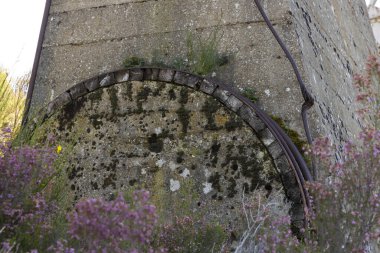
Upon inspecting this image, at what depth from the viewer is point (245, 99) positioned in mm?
4023

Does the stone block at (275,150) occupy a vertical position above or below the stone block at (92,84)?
below

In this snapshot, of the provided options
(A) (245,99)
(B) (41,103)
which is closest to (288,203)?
(A) (245,99)

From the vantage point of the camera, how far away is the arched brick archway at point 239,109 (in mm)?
3717

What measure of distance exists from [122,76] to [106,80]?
5.0 inches

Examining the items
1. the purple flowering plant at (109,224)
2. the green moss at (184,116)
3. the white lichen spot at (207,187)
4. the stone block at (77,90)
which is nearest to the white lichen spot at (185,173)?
the white lichen spot at (207,187)

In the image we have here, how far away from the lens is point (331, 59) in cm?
523

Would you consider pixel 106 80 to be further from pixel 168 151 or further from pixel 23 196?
pixel 23 196

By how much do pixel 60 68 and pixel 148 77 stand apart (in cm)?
85

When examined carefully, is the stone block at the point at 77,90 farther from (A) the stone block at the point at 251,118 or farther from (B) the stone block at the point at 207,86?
(A) the stone block at the point at 251,118

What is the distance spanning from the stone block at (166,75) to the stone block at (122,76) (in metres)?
0.24

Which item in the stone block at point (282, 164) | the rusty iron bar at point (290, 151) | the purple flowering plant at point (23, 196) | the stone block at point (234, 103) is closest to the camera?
the purple flowering plant at point (23, 196)

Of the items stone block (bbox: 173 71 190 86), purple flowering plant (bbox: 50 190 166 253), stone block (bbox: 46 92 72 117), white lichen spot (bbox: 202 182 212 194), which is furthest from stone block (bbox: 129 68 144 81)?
purple flowering plant (bbox: 50 190 166 253)

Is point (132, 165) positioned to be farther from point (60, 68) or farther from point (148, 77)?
point (60, 68)

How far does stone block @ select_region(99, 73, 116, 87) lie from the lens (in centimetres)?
434
